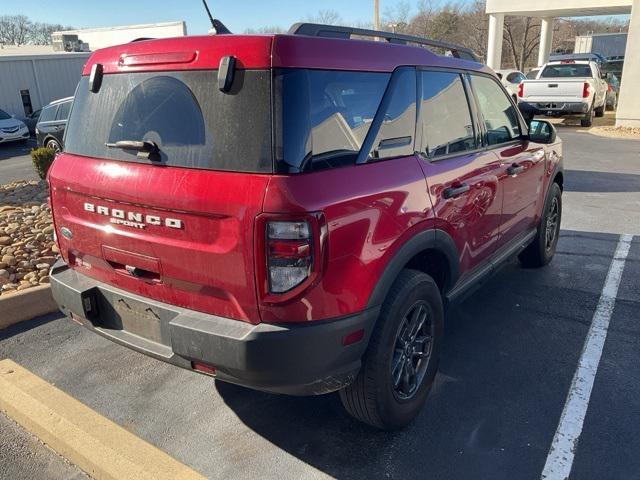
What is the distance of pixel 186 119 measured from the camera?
7.73 feet

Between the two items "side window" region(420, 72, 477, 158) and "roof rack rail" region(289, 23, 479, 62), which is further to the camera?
"side window" region(420, 72, 477, 158)

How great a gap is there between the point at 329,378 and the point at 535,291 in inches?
116

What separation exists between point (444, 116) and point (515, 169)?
102 cm

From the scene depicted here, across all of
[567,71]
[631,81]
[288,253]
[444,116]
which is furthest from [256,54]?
[567,71]

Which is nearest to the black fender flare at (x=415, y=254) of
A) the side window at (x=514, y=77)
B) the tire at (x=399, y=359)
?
the tire at (x=399, y=359)

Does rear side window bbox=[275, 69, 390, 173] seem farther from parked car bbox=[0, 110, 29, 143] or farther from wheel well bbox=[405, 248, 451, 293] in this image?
parked car bbox=[0, 110, 29, 143]

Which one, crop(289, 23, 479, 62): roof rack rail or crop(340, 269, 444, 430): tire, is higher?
crop(289, 23, 479, 62): roof rack rail

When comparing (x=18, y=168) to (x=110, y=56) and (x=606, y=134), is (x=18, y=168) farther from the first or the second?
(x=606, y=134)

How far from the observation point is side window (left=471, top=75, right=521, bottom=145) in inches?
145

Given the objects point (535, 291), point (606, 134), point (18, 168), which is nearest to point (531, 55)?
point (606, 134)

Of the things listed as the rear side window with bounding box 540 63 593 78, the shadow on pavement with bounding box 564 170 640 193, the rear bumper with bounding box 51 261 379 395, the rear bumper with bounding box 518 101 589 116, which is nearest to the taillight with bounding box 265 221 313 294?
the rear bumper with bounding box 51 261 379 395

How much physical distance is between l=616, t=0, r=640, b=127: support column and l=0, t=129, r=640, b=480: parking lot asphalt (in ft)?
43.2

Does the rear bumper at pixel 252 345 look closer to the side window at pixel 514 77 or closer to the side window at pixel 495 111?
Answer: the side window at pixel 495 111

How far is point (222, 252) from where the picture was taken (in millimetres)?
2215
